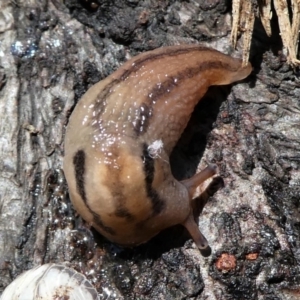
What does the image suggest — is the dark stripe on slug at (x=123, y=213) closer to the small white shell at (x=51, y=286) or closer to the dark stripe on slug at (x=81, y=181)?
the dark stripe on slug at (x=81, y=181)

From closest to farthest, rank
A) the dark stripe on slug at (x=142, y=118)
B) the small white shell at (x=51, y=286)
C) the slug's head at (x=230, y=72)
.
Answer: the small white shell at (x=51, y=286) → the dark stripe on slug at (x=142, y=118) → the slug's head at (x=230, y=72)

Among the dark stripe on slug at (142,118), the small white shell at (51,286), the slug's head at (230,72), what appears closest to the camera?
the small white shell at (51,286)

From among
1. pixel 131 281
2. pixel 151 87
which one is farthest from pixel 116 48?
pixel 131 281

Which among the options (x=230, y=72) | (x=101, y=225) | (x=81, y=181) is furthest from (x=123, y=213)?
(x=230, y=72)

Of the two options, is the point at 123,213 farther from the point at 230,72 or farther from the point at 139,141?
the point at 230,72

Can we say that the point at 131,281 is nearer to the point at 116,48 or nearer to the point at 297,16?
the point at 116,48

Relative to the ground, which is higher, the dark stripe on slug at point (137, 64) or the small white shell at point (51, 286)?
the dark stripe on slug at point (137, 64)

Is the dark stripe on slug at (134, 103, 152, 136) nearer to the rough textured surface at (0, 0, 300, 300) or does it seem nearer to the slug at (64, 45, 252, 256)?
the slug at (64, 45, 252, 256)

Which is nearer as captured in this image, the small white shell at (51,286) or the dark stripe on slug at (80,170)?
the small white shell at (51,286)

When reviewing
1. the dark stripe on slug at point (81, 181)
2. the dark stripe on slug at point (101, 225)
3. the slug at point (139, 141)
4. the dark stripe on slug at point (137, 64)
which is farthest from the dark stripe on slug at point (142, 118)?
the dark stripe on slug at point (101, 225)
